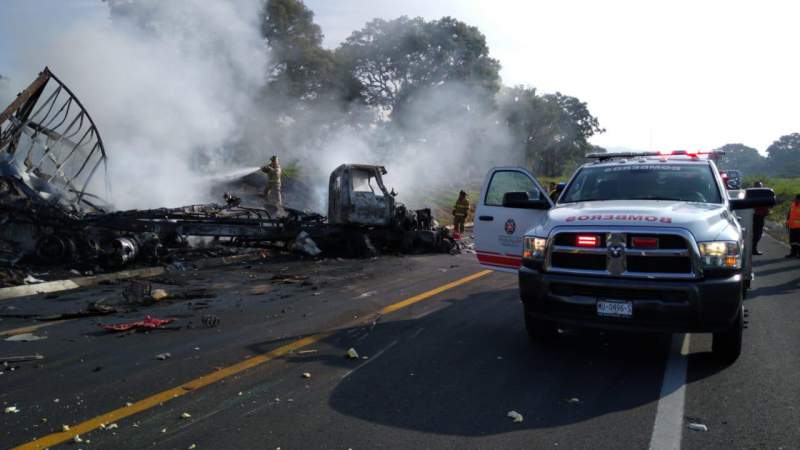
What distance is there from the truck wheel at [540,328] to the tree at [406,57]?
105 feet

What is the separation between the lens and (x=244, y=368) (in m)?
4.66

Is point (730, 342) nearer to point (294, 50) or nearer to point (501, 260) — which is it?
point (501, 260)

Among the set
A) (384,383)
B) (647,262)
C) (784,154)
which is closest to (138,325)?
(384,383)

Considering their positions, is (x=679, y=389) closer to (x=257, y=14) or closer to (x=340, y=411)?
(x=340, y=411)

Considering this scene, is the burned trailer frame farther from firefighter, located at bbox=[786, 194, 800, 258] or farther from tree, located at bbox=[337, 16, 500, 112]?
tree, located at bbox=[337, 16, 500, 112]

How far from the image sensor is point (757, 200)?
5.40 m

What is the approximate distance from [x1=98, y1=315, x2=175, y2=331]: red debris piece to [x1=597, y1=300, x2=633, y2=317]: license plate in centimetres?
450

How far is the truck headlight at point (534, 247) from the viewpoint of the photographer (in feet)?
16.5

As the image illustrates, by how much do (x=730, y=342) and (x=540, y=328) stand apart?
157 centimetres

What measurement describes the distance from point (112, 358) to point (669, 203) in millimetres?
5209

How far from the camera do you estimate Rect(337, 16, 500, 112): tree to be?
36812mm

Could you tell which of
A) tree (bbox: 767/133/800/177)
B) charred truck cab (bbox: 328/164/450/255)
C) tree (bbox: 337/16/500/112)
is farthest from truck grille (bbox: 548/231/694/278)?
tree (bbox: 767/133/800/177)

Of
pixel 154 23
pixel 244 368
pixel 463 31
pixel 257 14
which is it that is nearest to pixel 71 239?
pixel 244 368

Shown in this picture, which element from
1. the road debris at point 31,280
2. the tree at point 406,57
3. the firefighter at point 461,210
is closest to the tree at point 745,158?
the tree at point 406,57
